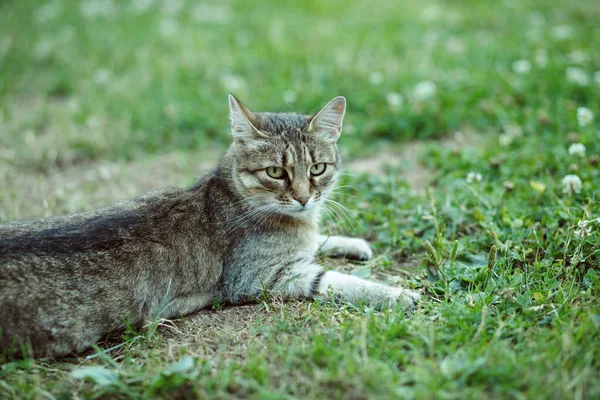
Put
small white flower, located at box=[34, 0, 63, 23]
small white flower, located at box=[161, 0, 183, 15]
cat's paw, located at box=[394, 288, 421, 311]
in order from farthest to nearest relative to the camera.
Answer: small white flower, located at box=[34, 0, 63, 23]
small white flower, located at box=[161, 0, 183, 15]
cat's paw, located at box=[394, 288, 421, 311]

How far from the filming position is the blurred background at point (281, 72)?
555 cm

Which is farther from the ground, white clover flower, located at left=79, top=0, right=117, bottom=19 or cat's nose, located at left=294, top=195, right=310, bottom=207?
white clover flower, located at left=79, top=0, right=117, bottom=19

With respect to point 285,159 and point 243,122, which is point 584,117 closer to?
point 285,159

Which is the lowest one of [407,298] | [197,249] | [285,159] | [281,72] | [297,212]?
[407,298]

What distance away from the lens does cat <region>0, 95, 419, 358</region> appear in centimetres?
289

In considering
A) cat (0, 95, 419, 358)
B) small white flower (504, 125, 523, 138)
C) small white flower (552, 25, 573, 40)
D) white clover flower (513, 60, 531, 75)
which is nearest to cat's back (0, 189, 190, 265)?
cat (0, 95, 419, 358)

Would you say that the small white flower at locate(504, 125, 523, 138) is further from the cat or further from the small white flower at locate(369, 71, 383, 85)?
the cat

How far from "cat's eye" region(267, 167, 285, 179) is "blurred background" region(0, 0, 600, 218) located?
71.9 inches

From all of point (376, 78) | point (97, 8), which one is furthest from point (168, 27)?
point (376, 78)

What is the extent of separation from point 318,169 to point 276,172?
30 cm

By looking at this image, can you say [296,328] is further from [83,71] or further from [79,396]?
[83,71]

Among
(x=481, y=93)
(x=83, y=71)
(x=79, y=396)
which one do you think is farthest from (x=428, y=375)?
(x=83, y=71)

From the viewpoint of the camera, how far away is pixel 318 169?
12.1ft

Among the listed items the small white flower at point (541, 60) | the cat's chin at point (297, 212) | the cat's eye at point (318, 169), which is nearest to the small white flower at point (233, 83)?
the cat's eye at point (318, 169)
